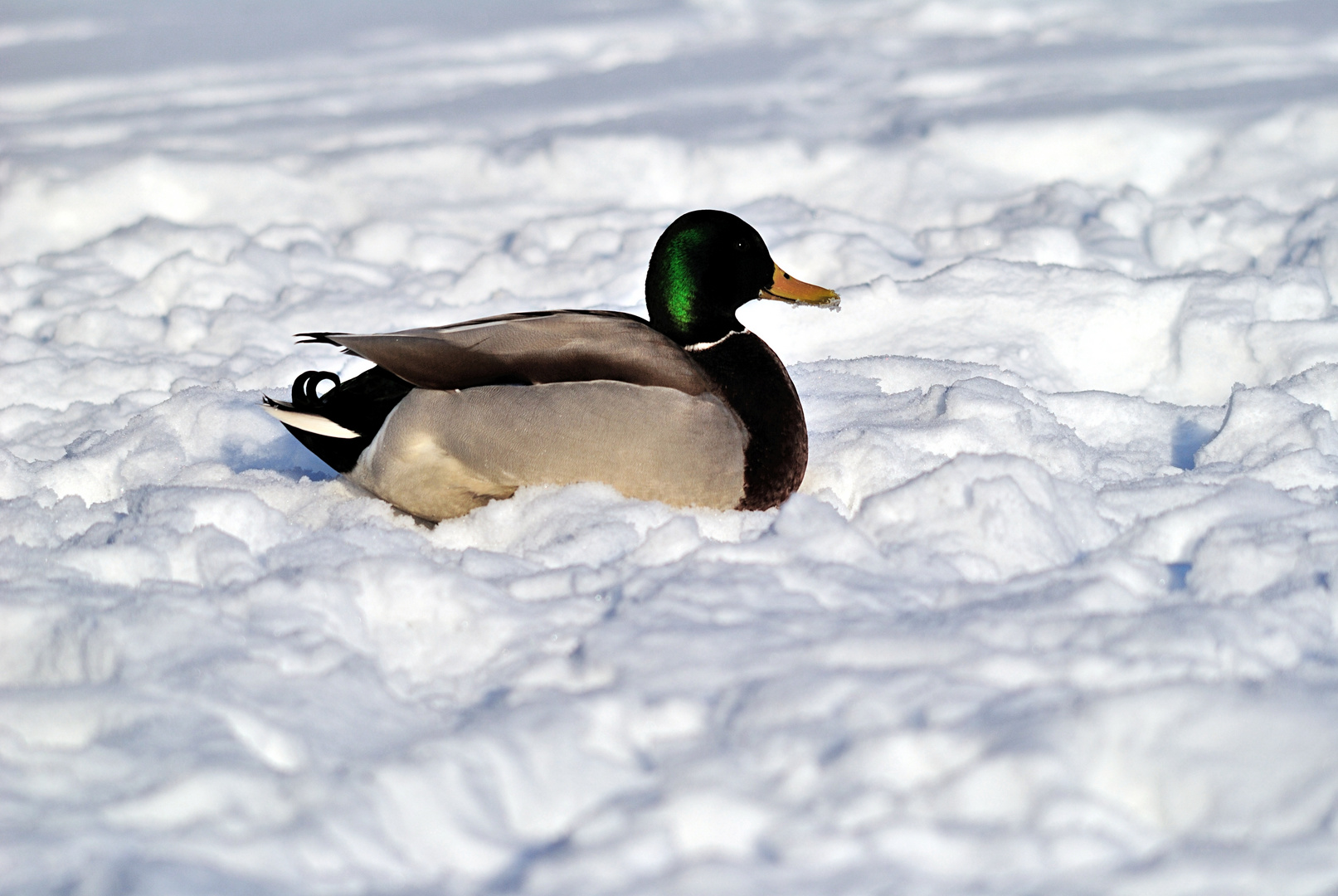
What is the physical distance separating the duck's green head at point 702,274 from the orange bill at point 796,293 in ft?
0.33

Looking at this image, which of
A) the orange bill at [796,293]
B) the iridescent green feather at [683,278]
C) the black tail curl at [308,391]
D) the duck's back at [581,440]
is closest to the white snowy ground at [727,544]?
the duck's back at [581,440]

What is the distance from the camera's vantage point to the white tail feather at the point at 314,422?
3.13 metres

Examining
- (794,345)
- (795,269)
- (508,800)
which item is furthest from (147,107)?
(508,800)

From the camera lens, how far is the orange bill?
3.21 meters

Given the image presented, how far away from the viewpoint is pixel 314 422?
3.14 metres

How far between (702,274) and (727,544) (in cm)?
74

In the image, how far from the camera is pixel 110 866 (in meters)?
1.69

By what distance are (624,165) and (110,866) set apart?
5.06m

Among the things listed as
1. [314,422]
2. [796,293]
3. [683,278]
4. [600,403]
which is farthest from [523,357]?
[796,293]

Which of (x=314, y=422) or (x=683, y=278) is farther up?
(x=683, y=278)

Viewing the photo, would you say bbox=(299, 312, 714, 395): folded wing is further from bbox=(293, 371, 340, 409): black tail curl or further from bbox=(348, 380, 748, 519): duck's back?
bbox=(293, 371, 340, 409): black tail curl

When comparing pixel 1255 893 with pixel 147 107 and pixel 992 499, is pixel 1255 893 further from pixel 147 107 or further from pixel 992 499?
pixel 147 107

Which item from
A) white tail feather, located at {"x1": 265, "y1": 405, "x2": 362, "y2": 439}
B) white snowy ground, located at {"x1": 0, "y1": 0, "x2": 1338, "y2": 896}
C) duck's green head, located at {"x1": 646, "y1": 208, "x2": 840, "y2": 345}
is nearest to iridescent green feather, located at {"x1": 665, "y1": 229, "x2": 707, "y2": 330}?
duck's green head, located at {"x1": 646, "y1": 208, "x2": 840, "y2": 345}

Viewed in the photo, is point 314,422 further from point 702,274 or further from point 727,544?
point 727,544
